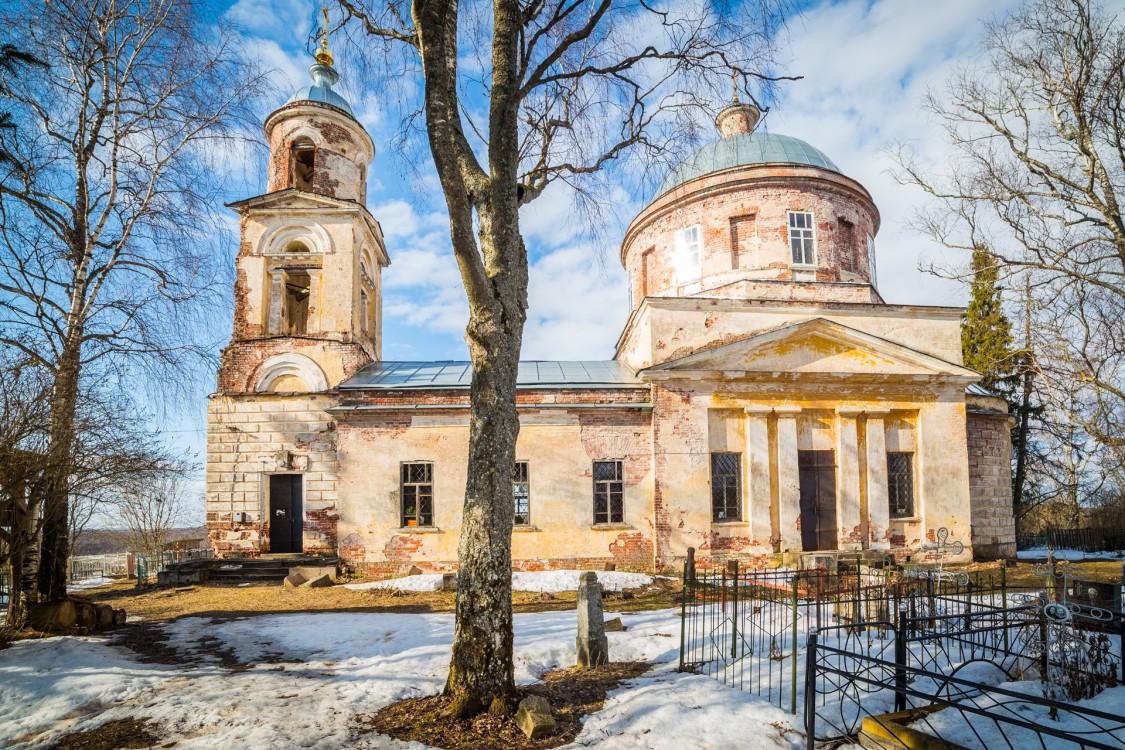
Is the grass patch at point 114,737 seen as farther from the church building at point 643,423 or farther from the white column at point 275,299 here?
the white column at point 275,299

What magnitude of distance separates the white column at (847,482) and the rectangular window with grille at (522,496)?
789cm

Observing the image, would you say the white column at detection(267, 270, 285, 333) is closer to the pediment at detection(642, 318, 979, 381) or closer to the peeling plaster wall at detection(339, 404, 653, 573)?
the peeling plaster wall at detection(339, 404, 653, 573)

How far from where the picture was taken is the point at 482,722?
219 inches

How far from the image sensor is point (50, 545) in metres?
10.1

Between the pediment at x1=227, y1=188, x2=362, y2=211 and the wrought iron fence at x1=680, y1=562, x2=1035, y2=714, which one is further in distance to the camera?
the pediment at x1=227, y1=188, x2=362, y2=211

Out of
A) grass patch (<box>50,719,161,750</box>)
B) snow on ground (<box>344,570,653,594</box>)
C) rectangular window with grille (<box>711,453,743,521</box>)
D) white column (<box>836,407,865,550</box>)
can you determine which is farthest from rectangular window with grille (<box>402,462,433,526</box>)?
white column (<box>836,407,865,550</box>)

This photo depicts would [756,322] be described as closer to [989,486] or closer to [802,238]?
[802,238]

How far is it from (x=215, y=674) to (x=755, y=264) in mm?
16410

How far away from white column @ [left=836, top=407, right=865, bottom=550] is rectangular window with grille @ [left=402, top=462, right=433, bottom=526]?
10.4 meters

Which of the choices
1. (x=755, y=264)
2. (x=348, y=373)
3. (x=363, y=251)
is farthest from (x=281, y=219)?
(x=755, y=264)

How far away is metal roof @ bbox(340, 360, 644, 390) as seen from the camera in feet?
55.0

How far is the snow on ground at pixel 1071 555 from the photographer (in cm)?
2053

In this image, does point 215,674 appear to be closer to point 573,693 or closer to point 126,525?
point 573,693

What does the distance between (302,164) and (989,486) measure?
2255 centimetres
